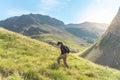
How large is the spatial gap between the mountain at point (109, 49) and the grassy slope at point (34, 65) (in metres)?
117

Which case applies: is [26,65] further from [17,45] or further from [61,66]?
[17,45]

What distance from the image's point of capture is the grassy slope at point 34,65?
23.5m

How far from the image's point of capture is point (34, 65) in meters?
26.2

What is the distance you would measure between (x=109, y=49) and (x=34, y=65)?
135 m

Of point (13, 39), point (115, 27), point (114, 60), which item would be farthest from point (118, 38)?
point (13, 39)

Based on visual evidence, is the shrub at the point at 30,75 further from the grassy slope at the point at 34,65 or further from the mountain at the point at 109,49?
the mountain at the point at 109,49

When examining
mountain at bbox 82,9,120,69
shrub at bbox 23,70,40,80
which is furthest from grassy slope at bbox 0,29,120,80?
mountain at bbox 82,9,120,69

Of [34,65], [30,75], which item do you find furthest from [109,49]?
[30,75]

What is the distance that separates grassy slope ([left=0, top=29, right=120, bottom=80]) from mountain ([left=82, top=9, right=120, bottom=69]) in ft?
383

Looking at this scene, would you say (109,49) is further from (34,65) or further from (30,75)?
(30,75)

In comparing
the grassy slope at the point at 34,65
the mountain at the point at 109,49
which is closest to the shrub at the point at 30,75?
the grassy slope at the point at 34,65

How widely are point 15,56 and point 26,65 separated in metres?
2.90

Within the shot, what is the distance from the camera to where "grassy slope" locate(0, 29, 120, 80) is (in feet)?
77.0

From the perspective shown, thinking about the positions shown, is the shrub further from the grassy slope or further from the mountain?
the mountain
